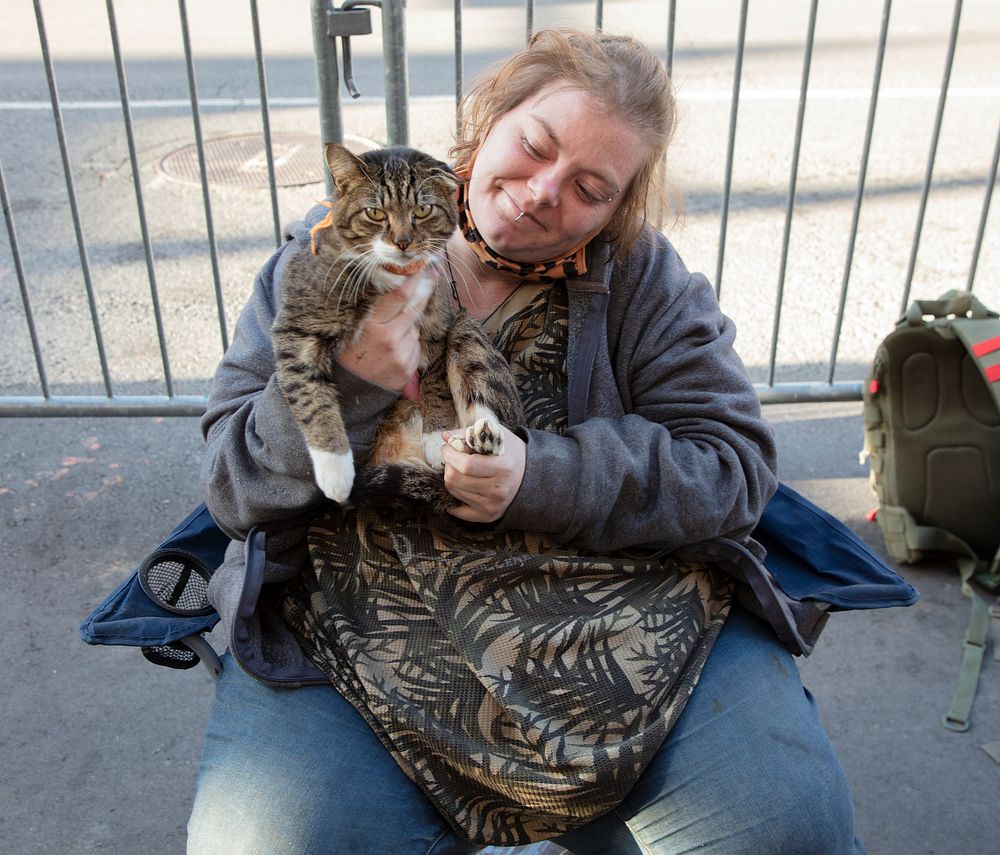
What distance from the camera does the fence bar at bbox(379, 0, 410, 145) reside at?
284cm

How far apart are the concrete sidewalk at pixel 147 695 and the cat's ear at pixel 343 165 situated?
1570 millimetres

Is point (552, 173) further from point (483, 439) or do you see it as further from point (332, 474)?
point (332, 474)

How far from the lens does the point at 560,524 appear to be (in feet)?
5.95

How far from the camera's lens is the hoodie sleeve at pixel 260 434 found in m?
1.77

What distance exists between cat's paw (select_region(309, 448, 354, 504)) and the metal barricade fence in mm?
1128

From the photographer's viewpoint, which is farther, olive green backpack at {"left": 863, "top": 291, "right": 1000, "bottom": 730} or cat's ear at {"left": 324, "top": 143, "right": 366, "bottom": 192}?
olive green backpack at {"left": 863, "top": 291, "right": 1000, "bottom": 730}

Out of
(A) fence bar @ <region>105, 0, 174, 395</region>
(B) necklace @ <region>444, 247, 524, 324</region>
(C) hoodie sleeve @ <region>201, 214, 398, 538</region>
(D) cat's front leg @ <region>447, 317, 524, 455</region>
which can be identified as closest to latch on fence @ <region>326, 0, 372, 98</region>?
(A) fence bar @ <region>105, 0, 174, 395</region>

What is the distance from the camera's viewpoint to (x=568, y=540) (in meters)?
1.86

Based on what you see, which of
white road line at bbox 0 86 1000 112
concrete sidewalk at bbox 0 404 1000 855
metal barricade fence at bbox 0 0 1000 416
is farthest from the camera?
white road line at bbox 0 86 1000 112

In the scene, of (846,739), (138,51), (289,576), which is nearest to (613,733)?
(289,576)

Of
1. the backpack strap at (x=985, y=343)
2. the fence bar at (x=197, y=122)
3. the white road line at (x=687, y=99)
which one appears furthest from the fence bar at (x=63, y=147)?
the white road line at (x=687, y=99)

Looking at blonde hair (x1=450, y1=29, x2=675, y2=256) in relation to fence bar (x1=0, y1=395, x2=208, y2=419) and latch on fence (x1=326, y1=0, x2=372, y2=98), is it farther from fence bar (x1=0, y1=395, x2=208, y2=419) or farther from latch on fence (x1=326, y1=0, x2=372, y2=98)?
fence bar (x1=0, y1=395, x2=208, y2=419)

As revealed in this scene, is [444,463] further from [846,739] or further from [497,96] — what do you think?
[846,739]

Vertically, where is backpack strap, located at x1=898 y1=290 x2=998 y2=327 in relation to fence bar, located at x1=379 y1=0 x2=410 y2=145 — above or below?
below
